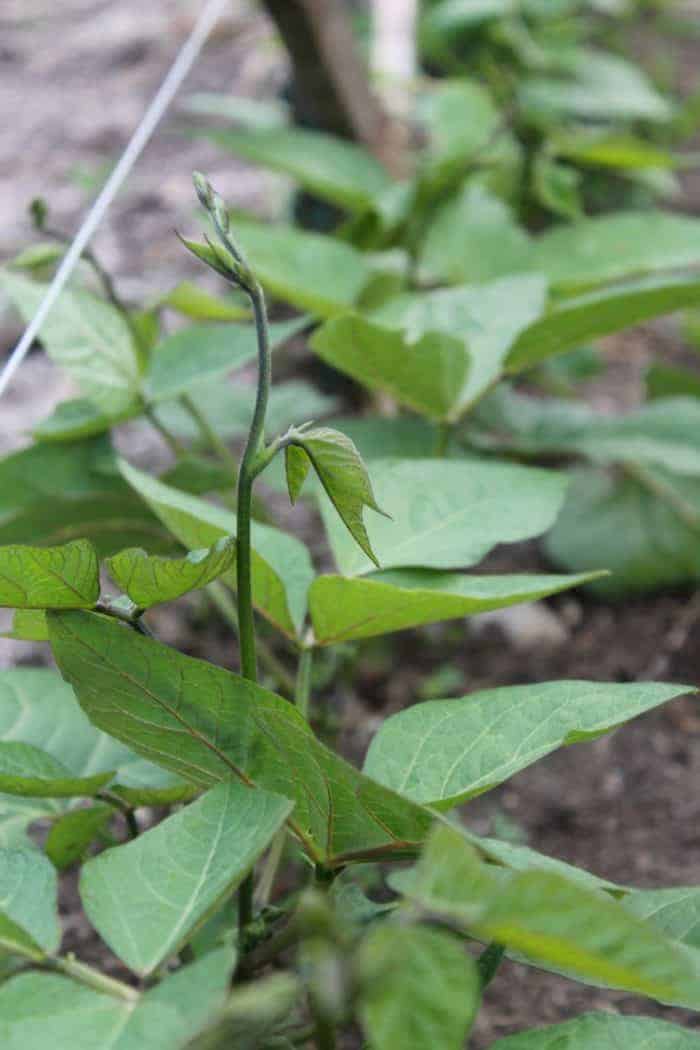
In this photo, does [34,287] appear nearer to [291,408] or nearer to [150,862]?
[291,408]

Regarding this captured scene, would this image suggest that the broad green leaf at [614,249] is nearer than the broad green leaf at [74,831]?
No

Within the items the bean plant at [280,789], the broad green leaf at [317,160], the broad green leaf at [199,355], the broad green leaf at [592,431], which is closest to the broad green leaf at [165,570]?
the bean plant at [280,789]

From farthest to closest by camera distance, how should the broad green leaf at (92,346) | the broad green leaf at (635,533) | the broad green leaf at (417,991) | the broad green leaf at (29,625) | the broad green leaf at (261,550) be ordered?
the broad green leaf at (635,533), the broad green leaf at (92,346), the broad green leaf at (261,550), the broad green leaf at (29,625), the broad green leaf at (417,991)

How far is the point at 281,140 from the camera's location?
1754mm

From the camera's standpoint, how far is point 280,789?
2.25 feet

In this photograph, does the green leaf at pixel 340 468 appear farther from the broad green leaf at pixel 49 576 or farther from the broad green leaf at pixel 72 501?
the broad green leaf at pixel 72 501

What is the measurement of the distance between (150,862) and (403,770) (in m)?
0.16

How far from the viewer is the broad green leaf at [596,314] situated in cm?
119

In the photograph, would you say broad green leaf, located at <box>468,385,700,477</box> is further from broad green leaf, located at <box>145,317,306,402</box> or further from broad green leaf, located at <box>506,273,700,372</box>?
broad green leaf, located at <box>145,317,306,402</box>

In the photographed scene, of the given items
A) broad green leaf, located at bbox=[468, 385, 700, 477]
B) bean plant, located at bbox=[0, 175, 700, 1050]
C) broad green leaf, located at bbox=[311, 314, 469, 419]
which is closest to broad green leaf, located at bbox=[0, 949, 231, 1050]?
bean plant, located at bbox=[0, 175, 700, 1050]

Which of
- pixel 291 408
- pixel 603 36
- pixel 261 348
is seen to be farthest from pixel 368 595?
pixel 603 36

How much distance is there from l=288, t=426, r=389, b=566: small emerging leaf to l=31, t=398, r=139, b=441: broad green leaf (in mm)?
498

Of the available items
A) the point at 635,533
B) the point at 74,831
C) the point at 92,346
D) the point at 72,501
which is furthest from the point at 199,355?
the point at 635,533

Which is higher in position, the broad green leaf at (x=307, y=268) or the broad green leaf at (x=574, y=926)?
the broad green leaf at (x=574, y=926)
